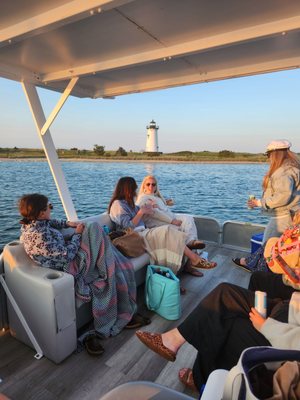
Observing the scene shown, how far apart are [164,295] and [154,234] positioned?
1.88 ft

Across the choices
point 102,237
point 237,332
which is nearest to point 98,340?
point 102,237

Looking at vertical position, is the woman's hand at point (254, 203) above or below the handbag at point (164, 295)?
above

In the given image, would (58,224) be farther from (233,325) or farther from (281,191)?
(281,191)

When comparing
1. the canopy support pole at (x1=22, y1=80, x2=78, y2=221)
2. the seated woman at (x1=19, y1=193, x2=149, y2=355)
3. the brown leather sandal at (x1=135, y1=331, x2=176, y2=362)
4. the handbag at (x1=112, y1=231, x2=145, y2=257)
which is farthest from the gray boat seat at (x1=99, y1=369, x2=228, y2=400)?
the canopy support pole at (x1=22, y1=80, x2=78, y2=221)

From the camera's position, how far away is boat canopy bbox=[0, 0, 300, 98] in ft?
5.47

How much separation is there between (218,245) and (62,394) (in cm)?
282

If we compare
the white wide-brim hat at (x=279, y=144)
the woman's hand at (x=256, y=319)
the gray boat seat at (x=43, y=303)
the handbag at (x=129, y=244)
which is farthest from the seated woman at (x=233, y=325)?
the white wide-brim hat at (x=279, y=144)

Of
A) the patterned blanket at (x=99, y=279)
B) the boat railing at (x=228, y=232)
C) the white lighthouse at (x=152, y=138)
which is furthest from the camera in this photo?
the white lighthouse at (x=152, y=138)

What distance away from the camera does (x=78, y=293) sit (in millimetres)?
1787

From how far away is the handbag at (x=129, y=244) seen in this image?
2305 mm

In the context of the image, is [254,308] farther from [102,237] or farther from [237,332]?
[102,237]

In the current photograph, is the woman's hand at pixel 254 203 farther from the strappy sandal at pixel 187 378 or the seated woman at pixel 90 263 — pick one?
the strappy sandal at pixel 187 378

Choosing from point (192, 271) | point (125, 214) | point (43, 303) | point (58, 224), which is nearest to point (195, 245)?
point (192, 271)

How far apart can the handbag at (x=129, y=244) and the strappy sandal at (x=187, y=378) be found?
3.24ft
